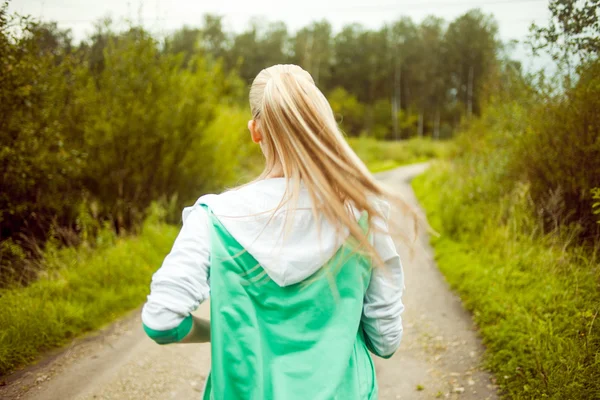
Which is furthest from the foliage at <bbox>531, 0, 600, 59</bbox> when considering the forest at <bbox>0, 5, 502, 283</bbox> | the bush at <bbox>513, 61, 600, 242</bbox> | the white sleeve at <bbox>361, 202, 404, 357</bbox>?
the white sleeve at <bbox>361, 202, 404, 357</bbox>

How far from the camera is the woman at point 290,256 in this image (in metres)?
1.25

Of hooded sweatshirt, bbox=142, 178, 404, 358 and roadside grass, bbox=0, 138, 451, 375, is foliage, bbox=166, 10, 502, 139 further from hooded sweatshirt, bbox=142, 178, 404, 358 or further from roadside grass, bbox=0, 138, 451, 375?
hooded sweatshirt, bbox=142, 178, 404, 358

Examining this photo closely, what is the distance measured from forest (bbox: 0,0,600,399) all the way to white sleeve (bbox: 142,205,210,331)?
122cm

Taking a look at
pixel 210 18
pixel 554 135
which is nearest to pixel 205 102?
pixel 554 135

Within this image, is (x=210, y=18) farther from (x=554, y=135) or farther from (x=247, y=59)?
(x=554, y=135)

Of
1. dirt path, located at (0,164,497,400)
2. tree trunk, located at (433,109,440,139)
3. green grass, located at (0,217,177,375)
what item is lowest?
dirt path, located at (0,164,497,400)

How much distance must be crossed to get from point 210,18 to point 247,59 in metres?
6.75

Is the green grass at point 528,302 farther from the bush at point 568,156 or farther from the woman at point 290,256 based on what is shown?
the woman at point 290,256

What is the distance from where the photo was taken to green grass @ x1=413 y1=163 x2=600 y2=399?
290 cm

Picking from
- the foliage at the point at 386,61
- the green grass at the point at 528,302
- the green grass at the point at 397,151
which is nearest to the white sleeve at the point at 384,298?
the green grass at the point at 528,302

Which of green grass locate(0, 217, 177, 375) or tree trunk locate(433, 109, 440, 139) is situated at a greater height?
tree trunk locate(433, 109, 440, 139)

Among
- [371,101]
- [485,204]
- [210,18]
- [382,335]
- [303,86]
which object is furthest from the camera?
[371,101]

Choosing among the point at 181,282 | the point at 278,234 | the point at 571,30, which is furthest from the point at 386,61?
the point at 181,282

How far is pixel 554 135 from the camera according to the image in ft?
16.5
